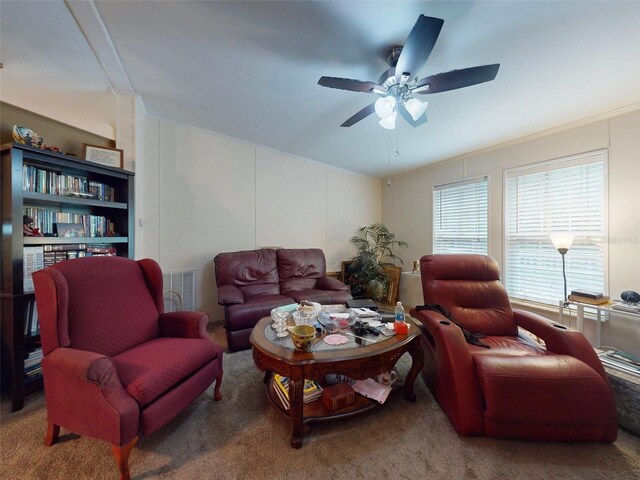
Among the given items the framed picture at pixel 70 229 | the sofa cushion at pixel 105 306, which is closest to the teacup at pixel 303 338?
the sofa cushion at pixel 105 306

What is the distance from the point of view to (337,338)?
1608 millimetres

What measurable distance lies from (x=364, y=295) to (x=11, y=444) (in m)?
Result: 3.83

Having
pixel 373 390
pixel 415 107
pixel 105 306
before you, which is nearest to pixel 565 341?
pixel 373 390

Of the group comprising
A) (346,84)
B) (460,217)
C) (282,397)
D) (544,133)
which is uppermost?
(544,133)

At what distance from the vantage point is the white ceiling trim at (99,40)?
1.47 meters

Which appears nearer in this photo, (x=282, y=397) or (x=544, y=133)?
(x=282, y=397)

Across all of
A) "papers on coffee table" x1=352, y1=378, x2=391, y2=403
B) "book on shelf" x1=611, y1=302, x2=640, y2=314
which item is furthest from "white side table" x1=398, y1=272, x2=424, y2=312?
"papers on coffee table" x1=352, y1=378, x2=391, y2=403

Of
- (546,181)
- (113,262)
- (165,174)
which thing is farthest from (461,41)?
(165,174)

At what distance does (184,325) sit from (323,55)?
7.19 ft

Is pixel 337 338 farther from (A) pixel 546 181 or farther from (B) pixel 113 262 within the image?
(A) pixel 546 181

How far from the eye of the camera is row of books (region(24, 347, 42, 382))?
176 cm

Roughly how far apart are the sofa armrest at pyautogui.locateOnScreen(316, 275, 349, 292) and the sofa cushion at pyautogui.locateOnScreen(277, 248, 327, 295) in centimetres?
7

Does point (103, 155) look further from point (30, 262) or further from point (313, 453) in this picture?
point (313, 453)

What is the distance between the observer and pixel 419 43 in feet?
4.23
